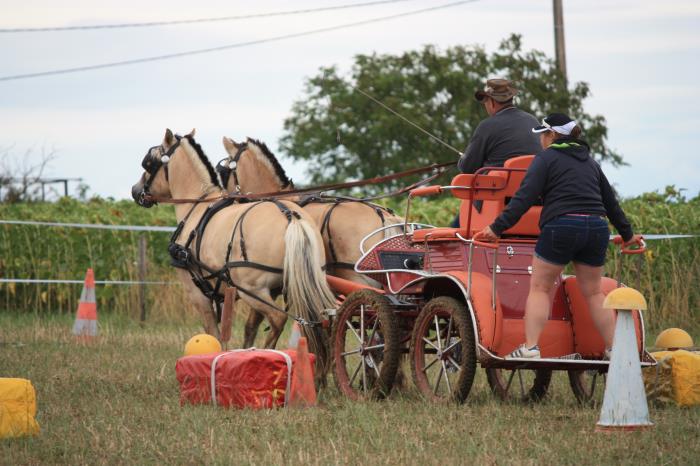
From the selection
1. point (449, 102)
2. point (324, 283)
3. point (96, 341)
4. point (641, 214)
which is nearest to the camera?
point (324, 283)

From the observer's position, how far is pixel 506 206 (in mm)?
7422

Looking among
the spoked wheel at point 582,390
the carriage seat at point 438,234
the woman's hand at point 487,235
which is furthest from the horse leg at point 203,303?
the woman's hand at point 487,235

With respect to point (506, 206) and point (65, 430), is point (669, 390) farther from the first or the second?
point (65, 430)

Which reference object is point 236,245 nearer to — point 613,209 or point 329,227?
point 329,227

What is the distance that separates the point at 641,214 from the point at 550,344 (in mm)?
8714

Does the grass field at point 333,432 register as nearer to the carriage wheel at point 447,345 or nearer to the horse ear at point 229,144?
the carriage wheel at point 447,345

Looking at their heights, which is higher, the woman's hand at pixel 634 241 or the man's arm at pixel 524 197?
the man's arm at pixel 524 197

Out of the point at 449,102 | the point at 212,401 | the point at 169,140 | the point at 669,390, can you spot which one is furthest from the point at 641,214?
the point at 449,102

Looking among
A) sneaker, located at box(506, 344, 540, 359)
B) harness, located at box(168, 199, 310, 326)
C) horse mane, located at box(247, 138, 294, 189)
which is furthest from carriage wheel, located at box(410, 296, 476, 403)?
horse mane, located at box(247, 138, 294, 189)

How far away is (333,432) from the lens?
6879mm

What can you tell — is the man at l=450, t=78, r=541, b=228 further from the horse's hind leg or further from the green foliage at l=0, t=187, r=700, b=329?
the green foliage at l=0, t=187, r=700, b=329

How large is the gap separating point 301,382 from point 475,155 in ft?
6.85

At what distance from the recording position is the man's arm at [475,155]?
8.40 meters

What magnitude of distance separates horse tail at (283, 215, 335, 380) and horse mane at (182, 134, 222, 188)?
2282 mm
